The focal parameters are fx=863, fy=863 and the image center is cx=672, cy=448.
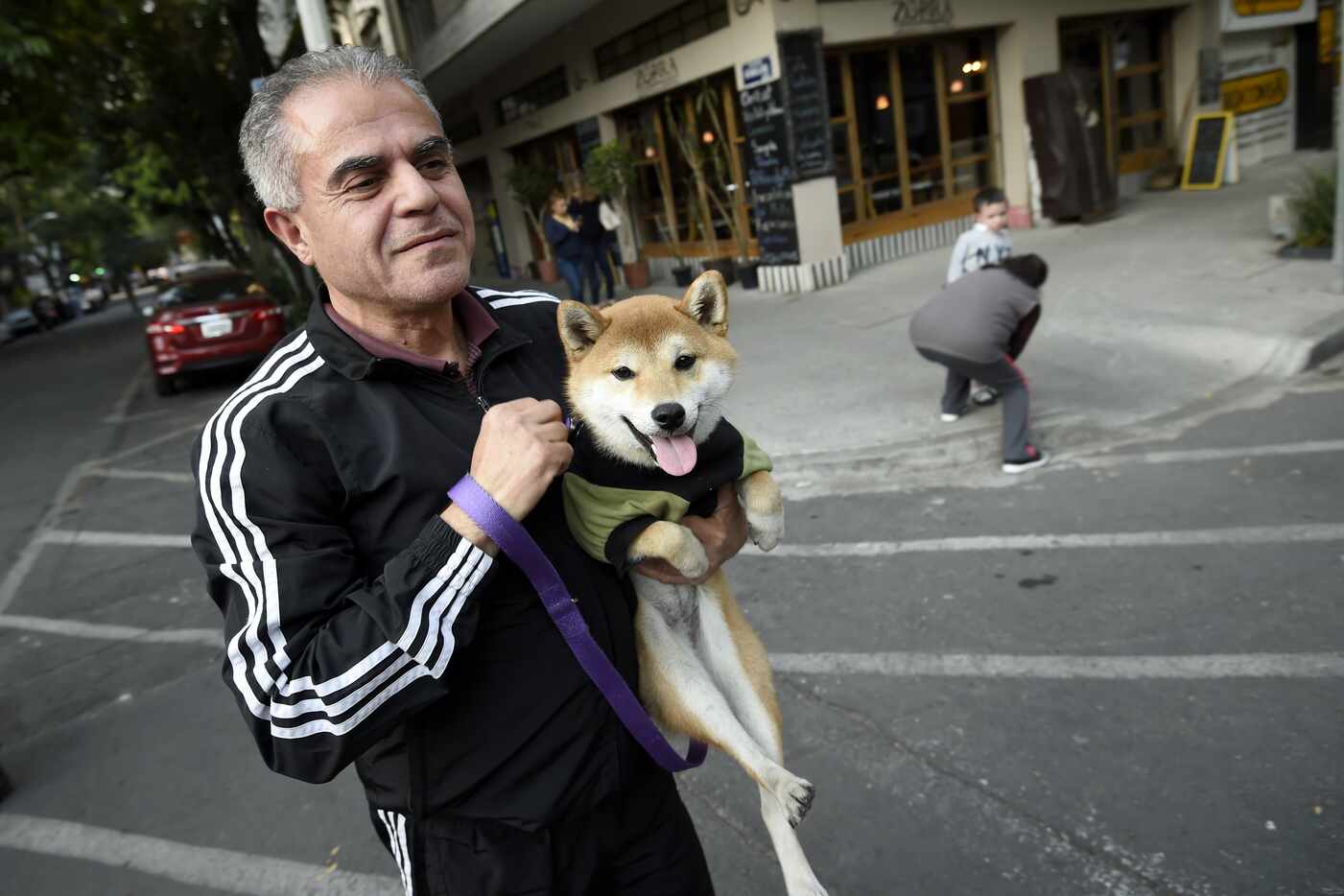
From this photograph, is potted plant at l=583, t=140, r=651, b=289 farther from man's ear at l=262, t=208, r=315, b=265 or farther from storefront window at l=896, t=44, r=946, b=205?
man's ear at l=262, t=208, r=315, b=265

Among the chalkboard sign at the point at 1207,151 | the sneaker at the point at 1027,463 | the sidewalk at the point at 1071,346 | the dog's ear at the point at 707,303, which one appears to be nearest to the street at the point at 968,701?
the sneaker at the point at 1027,463

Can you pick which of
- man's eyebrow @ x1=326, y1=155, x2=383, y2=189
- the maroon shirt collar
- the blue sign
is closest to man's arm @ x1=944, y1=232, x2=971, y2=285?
the blue sign

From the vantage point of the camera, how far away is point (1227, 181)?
47.2 ft

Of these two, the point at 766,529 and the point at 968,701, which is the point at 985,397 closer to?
the point at 968,701

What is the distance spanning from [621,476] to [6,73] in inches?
795

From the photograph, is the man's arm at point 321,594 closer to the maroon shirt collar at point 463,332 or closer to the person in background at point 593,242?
the maroon shirt collar at point 463,332

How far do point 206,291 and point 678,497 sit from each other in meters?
14.3

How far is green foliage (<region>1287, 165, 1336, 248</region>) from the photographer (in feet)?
29.2

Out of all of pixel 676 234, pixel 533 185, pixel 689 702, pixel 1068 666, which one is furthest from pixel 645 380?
pixel 533 185

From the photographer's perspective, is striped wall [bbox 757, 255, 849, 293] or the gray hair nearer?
the gray hair

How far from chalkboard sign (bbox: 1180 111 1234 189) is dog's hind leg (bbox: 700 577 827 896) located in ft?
51.4

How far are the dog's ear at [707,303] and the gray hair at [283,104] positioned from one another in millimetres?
768

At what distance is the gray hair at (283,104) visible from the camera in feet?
4.73

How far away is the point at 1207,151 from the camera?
14.3 meters
